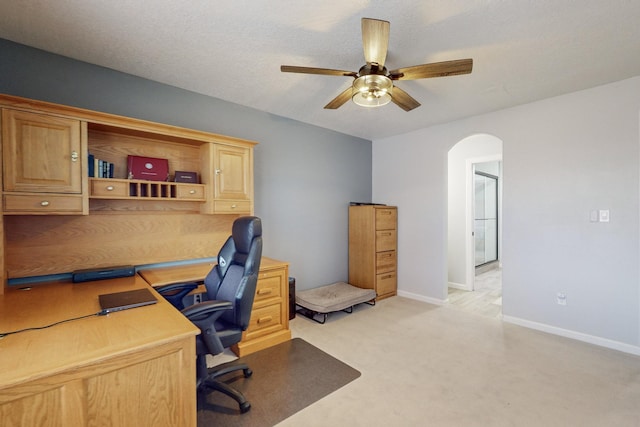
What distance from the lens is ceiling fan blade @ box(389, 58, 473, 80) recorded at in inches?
68.0

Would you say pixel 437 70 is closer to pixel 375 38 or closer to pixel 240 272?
pixel 375 38

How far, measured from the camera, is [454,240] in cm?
480

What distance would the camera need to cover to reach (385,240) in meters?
4.25

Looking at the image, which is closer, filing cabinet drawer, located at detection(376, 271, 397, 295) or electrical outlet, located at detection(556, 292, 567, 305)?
electrical outlet, located at detection(556, 292, 567, 305)

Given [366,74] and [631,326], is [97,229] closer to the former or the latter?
[366,74]

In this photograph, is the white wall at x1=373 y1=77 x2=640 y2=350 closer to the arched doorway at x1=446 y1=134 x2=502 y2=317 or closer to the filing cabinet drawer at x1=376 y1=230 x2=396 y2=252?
the arched doorway at x1=446 y1=134 x2=502 y2=317

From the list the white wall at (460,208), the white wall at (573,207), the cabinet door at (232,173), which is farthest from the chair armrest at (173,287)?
the white wall at (460,208)

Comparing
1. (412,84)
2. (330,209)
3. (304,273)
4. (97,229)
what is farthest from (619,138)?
(97,229)

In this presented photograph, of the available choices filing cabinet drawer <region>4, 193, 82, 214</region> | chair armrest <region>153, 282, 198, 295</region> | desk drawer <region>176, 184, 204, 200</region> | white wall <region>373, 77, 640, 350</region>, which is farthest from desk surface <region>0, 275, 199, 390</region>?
white wall <region>373, 77, 640, 350</region>

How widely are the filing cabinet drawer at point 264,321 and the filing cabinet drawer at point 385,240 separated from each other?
190 cm

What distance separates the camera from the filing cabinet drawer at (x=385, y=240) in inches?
163

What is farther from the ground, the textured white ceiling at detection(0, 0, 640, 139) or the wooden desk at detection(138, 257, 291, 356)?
the textured white ceiling at detection(0, 0, 640, 139)

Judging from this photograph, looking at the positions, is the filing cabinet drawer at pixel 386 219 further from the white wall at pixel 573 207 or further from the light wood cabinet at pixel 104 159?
the light wood cabinet at pixel 104 159

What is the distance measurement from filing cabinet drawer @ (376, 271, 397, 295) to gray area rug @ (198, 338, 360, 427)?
1719 millimetres
